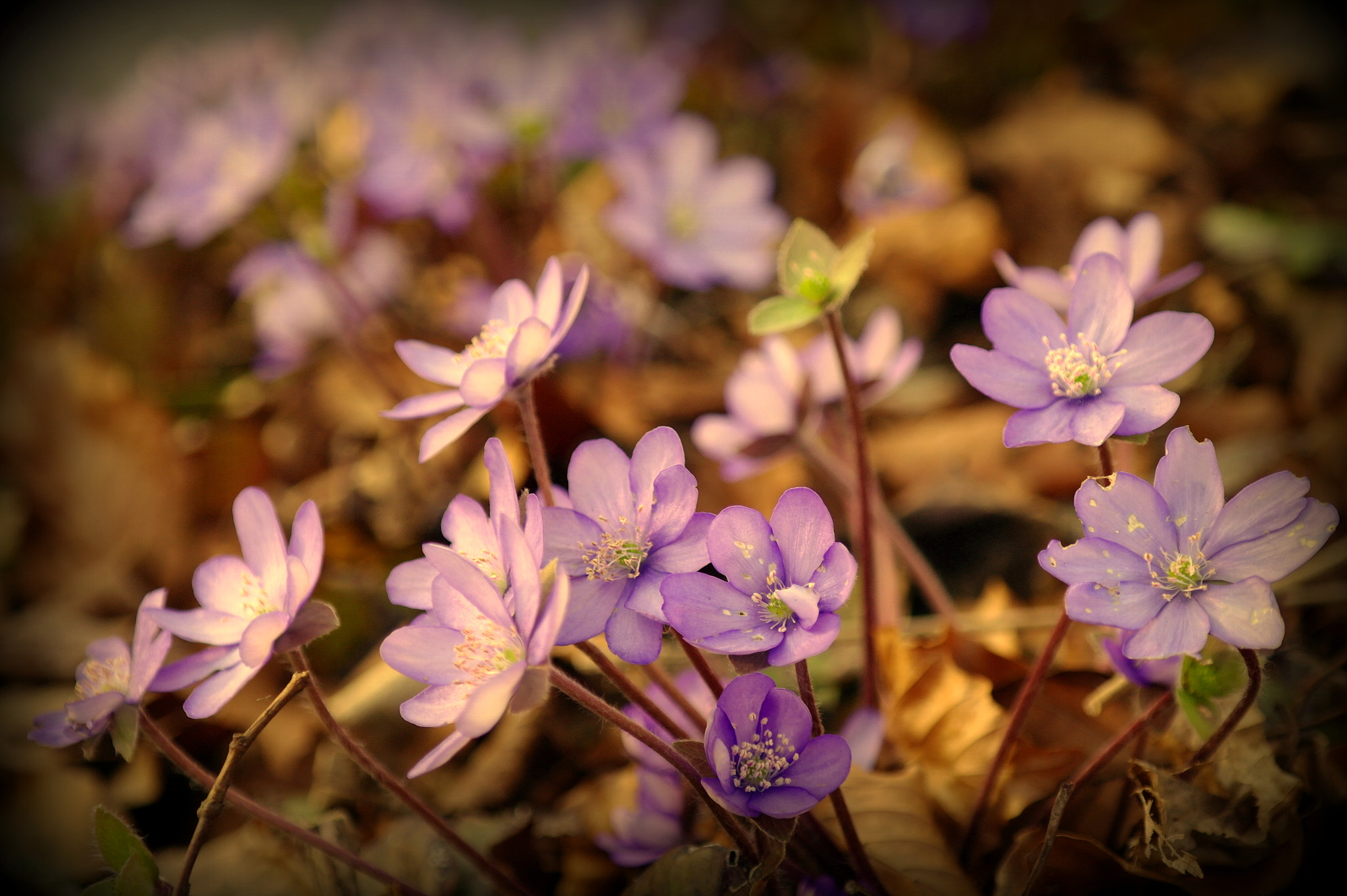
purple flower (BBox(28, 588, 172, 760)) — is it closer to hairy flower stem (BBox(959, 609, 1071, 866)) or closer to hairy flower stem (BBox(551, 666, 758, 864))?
hairy flower stem (BBox(551, 666, 758, 864))

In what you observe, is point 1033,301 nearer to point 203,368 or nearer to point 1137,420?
point 1137,420

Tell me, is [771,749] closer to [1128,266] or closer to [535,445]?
[535,445]

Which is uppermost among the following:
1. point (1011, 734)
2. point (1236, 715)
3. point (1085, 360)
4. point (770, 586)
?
point (1085, 360)

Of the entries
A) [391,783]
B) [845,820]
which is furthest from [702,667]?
[391,783]

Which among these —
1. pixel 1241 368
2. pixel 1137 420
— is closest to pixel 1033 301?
pixel 1137 420

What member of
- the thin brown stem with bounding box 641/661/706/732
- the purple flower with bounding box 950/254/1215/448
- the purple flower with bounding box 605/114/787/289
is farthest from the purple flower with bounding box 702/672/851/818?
the purple flower with bounding box 605/114/787/289

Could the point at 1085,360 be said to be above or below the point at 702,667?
above
